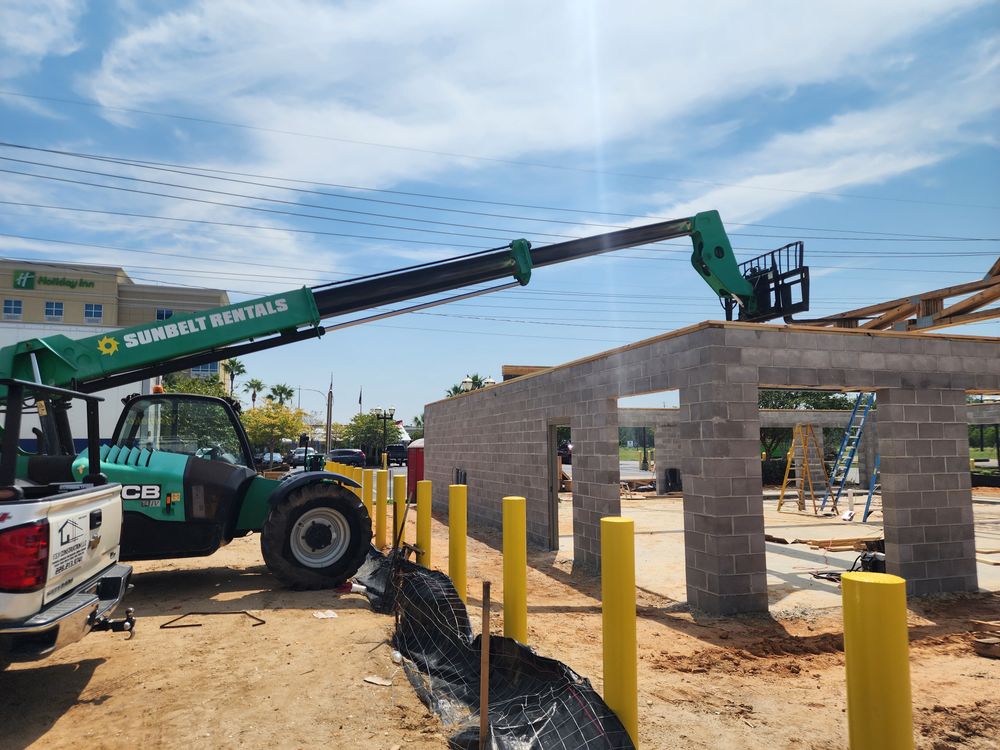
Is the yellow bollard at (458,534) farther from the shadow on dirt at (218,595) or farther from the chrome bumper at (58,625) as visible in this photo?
the chrome bumper at (58,625)

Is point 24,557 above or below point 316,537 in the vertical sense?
above

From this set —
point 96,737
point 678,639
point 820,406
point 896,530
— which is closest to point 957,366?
point 896,530

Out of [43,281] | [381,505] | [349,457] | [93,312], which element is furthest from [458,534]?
[43,281]

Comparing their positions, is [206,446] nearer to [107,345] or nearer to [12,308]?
[107,345]

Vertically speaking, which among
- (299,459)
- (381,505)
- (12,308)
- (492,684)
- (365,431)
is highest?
(12,308)

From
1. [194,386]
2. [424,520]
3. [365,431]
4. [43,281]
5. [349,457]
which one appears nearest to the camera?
[424,520]

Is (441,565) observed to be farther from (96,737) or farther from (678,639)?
(96,737)

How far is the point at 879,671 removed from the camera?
2238 mm

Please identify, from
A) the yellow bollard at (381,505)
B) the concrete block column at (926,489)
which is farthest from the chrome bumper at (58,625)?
the concrete block column at (926,489)

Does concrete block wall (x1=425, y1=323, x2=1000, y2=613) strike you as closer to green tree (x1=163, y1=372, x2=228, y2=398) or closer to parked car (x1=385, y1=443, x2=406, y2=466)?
green tree (x1=163, y1=372, x2=228, y2=398)

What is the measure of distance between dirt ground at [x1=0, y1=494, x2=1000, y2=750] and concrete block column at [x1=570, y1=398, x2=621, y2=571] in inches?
86.6

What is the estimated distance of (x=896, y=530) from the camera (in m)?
7.97

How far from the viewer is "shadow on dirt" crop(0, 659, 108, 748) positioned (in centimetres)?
391

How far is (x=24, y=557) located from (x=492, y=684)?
9.49 feet
